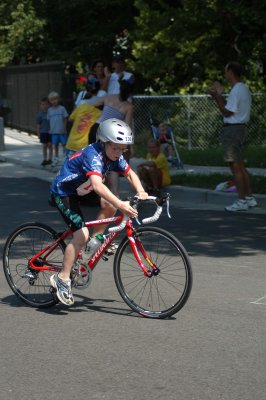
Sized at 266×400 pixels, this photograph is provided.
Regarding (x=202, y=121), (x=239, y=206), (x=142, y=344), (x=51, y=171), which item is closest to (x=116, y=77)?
(x=239, y=206)

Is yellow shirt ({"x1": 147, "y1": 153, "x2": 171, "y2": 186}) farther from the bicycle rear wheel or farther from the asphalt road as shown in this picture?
the bicycle rear wheel

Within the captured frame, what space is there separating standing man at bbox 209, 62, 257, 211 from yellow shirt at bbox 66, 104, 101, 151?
60.0 inches

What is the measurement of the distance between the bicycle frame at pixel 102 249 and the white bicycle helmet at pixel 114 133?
0.56 m

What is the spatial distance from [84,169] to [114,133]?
0.34 m

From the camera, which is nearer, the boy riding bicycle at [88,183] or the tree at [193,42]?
the boy riding bicycle at [88,183]

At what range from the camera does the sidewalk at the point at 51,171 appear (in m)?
13.6

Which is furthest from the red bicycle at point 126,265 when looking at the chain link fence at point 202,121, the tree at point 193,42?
the tree at point 193,42

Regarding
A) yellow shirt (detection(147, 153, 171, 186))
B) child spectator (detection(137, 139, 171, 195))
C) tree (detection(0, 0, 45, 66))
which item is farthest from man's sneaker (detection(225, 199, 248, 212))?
tree (detection(0, 0, 45, 66))

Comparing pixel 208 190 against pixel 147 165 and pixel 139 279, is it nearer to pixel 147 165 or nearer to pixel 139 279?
pixel 147 165

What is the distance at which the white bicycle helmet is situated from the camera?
22.6ft

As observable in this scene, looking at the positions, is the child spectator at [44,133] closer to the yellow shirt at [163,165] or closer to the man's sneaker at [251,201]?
the yellow shirt at [163,165]

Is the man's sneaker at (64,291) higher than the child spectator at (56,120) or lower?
higher

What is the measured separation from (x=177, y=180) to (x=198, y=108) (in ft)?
27.9

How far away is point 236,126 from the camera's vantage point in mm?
12578
